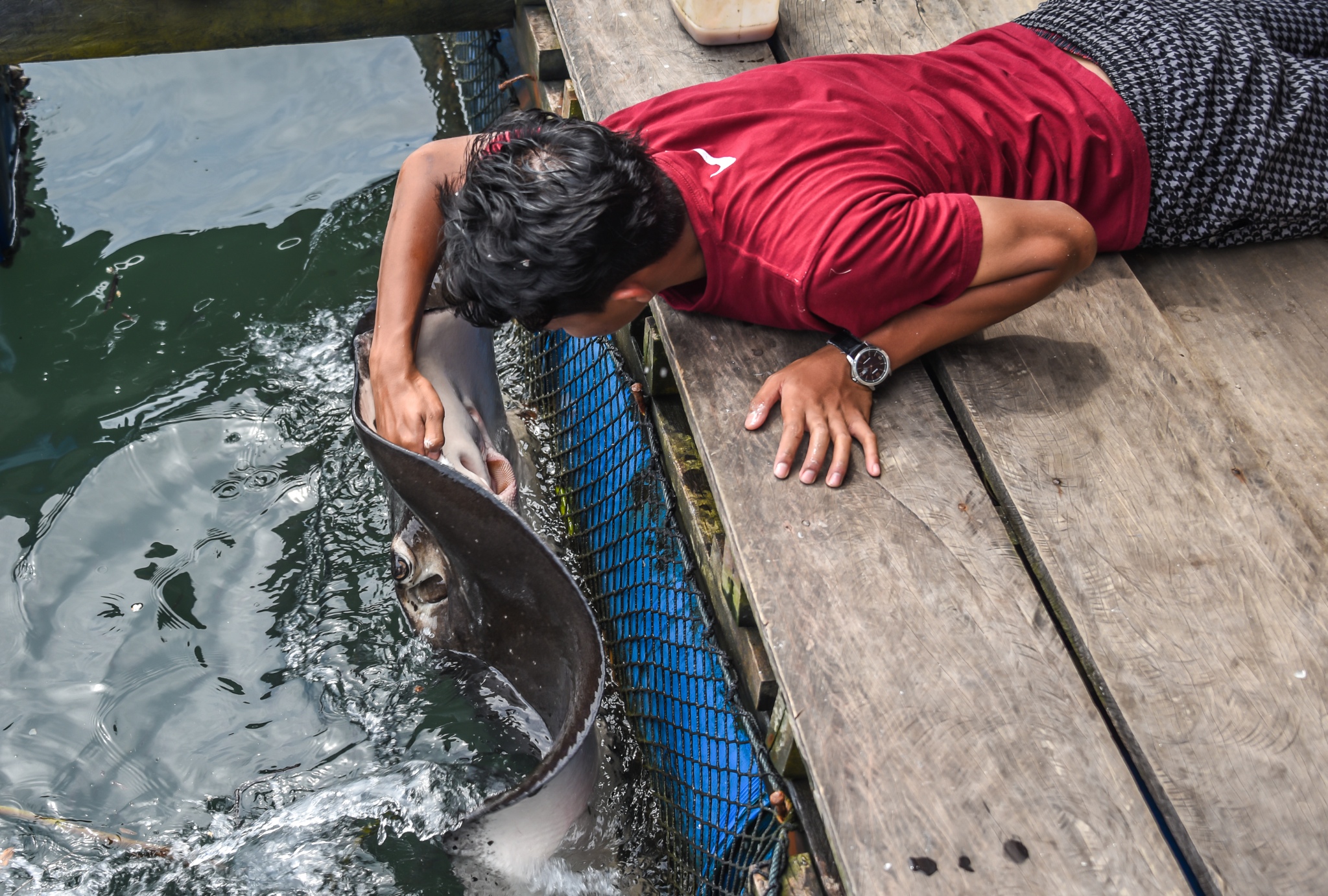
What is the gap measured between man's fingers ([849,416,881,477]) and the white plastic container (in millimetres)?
1463

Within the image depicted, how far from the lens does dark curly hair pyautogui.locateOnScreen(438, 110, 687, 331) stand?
1.92 m

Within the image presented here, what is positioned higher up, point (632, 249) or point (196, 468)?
point (632, 249)

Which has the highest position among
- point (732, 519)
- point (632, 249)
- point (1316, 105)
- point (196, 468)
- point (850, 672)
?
point (632, 249)

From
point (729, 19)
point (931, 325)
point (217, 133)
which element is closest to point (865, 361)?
point (931, 325)

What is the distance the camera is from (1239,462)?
6.82 ft

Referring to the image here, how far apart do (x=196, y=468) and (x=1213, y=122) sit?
3.05 meters

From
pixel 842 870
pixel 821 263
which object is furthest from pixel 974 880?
pixel 821 263

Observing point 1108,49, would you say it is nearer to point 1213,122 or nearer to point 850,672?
point 1213,122

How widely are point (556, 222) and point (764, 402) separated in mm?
592

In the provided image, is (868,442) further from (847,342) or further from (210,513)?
(210,513)

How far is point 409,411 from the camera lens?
7.43 feet

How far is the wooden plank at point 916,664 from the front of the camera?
5.33 feet

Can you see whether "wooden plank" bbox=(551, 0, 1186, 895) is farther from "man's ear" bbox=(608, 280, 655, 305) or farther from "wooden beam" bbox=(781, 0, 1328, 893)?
"man's ear" bbox=(608, 280, 655, 305)

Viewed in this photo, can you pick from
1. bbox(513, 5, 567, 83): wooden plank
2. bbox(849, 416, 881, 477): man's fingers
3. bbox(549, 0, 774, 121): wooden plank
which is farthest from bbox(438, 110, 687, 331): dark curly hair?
bbox(513, 5, 567, 83): wooden plank
